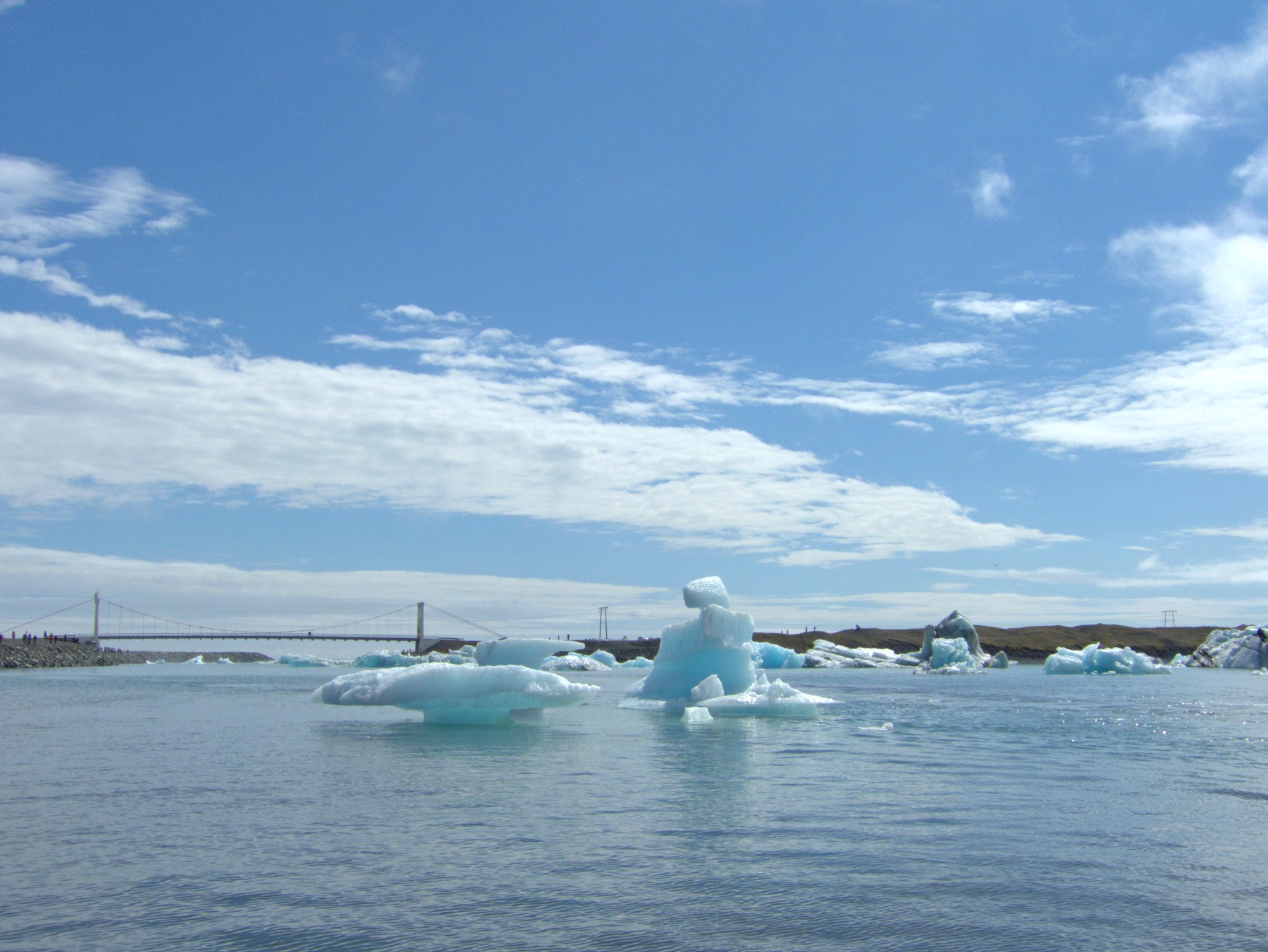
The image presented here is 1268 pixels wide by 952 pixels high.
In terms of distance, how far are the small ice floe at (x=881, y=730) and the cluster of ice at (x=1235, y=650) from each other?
67.0 m

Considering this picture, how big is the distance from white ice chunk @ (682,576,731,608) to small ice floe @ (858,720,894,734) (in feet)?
17.4

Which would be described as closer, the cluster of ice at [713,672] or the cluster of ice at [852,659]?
the cluster of ice at [713,672]

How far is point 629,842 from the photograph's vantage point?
9750mm

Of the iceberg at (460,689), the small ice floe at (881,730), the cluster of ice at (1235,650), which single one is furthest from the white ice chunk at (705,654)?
the cluster of ice at (1235,650)

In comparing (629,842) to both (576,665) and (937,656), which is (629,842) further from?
(576,665)

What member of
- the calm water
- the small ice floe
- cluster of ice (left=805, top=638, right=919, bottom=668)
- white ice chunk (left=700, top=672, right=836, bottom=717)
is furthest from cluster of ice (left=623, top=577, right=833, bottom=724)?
cluster of ice (left=805, top=638, right=919, bottom=668)

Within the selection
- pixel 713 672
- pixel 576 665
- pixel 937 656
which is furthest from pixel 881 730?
pixel 576 665

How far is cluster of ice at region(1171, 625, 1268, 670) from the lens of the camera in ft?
244

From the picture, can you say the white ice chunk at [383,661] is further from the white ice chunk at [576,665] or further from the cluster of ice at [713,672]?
the cluster of ice at [713,672]

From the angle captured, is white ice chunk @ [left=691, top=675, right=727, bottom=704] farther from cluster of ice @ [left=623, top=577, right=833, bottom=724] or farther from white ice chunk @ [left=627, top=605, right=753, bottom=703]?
white ice chunk @ [left=627, top=605, right=753, bottom=703]

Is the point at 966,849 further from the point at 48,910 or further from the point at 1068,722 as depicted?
the point at 1068,722

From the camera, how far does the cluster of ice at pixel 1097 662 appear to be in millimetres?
64875

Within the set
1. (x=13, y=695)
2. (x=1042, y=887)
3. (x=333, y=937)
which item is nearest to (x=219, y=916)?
(x=333, y=937)

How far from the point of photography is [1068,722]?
2580cm
